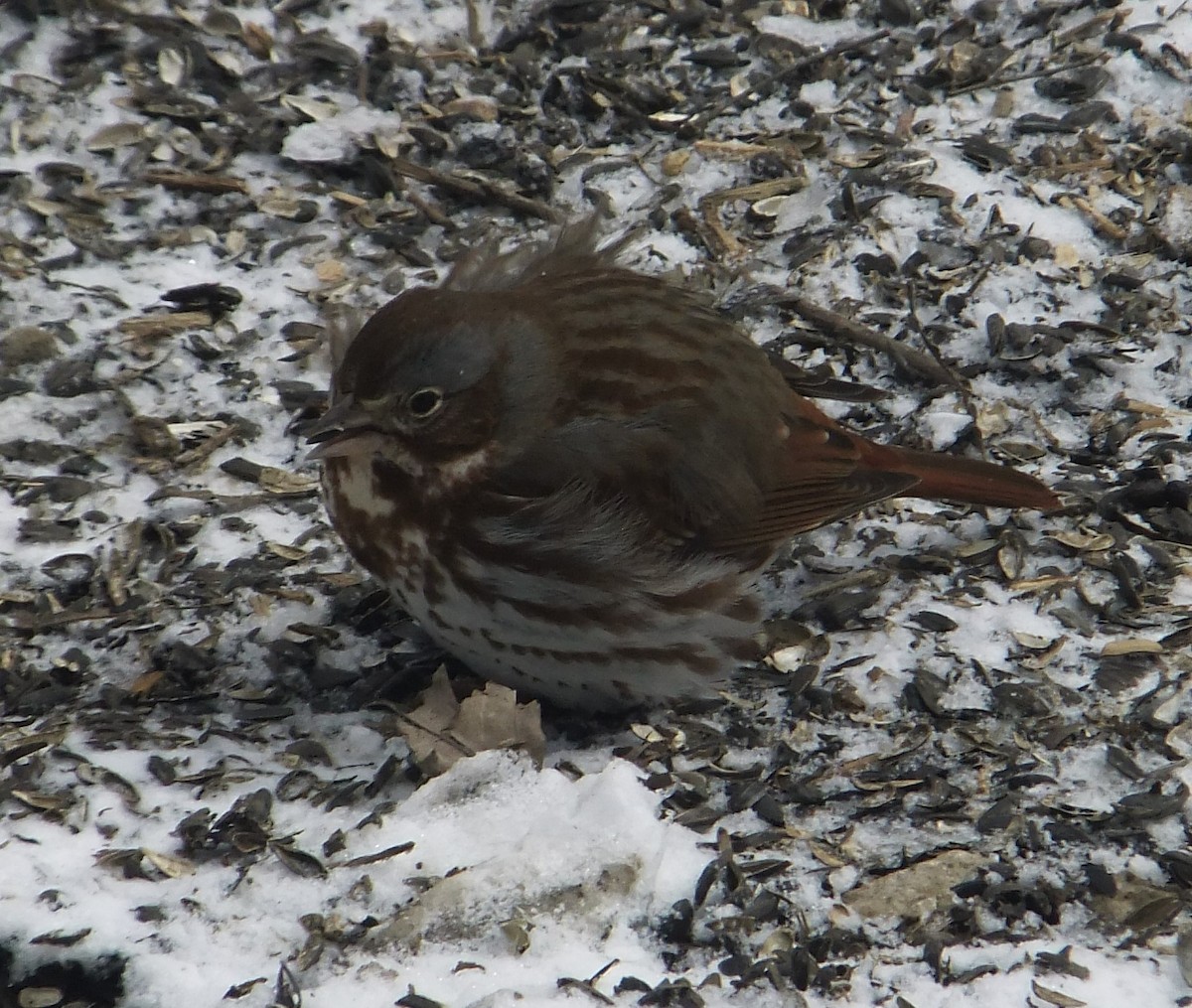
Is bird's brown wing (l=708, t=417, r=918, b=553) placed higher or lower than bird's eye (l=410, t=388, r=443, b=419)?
lower

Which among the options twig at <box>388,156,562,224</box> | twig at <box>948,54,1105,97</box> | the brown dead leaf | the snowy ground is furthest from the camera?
twig at <box>948,54,1105,97</box>

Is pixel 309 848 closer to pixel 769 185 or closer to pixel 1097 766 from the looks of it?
pixel 1097 766

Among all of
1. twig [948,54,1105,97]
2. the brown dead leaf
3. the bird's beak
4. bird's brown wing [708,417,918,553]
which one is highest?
twig [948,54,1105,97]

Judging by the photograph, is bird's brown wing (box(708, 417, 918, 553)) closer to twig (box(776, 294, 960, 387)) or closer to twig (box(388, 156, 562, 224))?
twig (box(776, 294, 960, 387))

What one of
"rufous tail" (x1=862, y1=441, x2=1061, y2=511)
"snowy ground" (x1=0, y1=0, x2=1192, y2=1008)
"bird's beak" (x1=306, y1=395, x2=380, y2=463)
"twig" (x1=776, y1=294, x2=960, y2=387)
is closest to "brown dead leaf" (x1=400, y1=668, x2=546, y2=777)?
"snowy ground" (x1=0, y1=0, x2=1192, y2=1008)

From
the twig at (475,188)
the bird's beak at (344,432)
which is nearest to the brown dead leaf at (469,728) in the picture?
the bird's beak at (344,432)

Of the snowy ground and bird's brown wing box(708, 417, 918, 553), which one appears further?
bird's brown wing box(708, 417, 918, 553)

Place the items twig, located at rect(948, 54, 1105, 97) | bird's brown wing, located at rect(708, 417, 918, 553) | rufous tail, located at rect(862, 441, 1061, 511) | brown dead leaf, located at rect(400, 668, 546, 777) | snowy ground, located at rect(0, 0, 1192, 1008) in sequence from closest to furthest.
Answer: snowy ground, located at rect(0, 0, 1192, 1008) → brown dead leaf, located at rect(400, 668, 546, 777) → bird's brown wing, located at rect(708, 417, 918, 553) → rufous tail, located at rect(862, 441, 1061, 511) → twig, located at rect(948, 54, 1105, 97)
